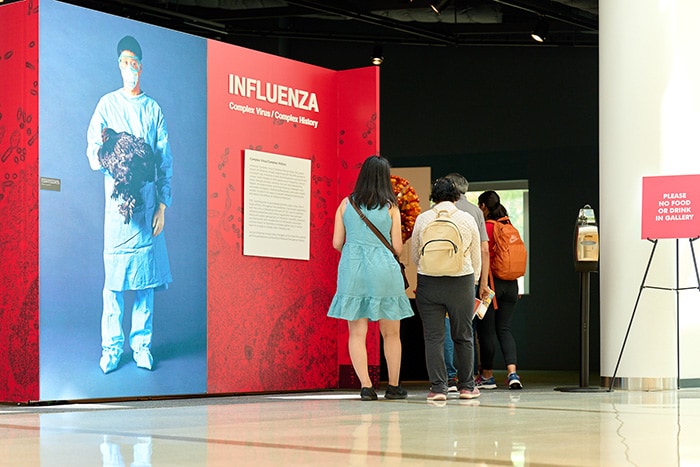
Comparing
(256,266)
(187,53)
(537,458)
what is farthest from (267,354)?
(537,458)

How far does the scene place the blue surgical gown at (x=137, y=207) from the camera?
7176 mm

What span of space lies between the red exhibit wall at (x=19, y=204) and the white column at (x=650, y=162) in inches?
168

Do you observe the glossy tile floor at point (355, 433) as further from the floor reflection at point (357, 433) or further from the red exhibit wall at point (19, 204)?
the red exhibit wall at point (19, 204)

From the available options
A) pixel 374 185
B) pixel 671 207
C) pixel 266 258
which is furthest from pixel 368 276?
pixel 671 207

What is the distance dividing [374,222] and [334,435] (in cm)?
313

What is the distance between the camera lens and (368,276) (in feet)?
24.2

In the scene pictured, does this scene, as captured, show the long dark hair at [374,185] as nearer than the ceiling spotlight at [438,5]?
Yes

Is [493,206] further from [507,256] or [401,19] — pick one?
[401,19]

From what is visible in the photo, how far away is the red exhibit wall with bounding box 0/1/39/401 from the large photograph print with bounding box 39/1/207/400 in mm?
59

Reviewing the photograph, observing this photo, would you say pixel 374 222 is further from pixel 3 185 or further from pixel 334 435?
pixel 334 435

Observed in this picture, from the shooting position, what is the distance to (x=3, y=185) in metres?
6.91

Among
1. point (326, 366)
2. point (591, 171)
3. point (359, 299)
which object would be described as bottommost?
point (326, 366)

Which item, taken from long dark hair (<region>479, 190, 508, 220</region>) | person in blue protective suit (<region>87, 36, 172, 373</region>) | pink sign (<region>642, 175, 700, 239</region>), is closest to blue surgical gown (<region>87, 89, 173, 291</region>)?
person in blue protective suit (<region>87, 36, 172, 373</region>)

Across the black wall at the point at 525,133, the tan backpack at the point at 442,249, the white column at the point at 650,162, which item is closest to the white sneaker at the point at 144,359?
the tan backpack at the point at 442,249
